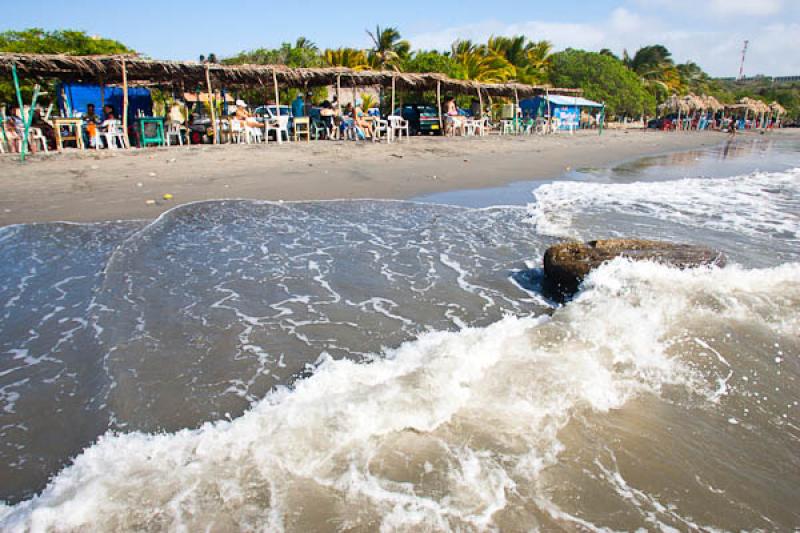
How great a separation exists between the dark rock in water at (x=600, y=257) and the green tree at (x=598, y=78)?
3724cm

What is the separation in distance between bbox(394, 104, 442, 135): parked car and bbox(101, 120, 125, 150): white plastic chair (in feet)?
38.2

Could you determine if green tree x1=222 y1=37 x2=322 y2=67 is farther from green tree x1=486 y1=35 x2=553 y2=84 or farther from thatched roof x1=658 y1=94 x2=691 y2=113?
thatched roof x1=658 y1=94 x2=691 y2=113

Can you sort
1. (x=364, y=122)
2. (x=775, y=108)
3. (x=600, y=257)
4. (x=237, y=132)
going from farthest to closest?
(x=775, y=108)
(x=364, y=122)
(x=237, y=132)
(x=600, y=257)

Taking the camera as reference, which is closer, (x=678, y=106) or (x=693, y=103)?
(x=678, y=106)

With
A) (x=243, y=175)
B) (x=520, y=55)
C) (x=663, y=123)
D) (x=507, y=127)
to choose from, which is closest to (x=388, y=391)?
(x=243, y=175)

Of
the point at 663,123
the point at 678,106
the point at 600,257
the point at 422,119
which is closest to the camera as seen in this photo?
the point at 600,257

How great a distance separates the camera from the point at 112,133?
1348cm

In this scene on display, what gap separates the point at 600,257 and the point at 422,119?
1756 centimetres

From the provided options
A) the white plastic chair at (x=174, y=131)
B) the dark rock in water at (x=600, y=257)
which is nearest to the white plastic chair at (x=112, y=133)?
the white plastic chair at (x=174, y=131)

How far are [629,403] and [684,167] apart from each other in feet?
53.0

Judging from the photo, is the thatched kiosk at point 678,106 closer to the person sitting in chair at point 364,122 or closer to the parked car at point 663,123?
the parked car at point 663,123

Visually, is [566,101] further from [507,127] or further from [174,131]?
[174,131]

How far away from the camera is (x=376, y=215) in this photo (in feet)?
26.2

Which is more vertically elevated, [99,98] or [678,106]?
[678,106]
